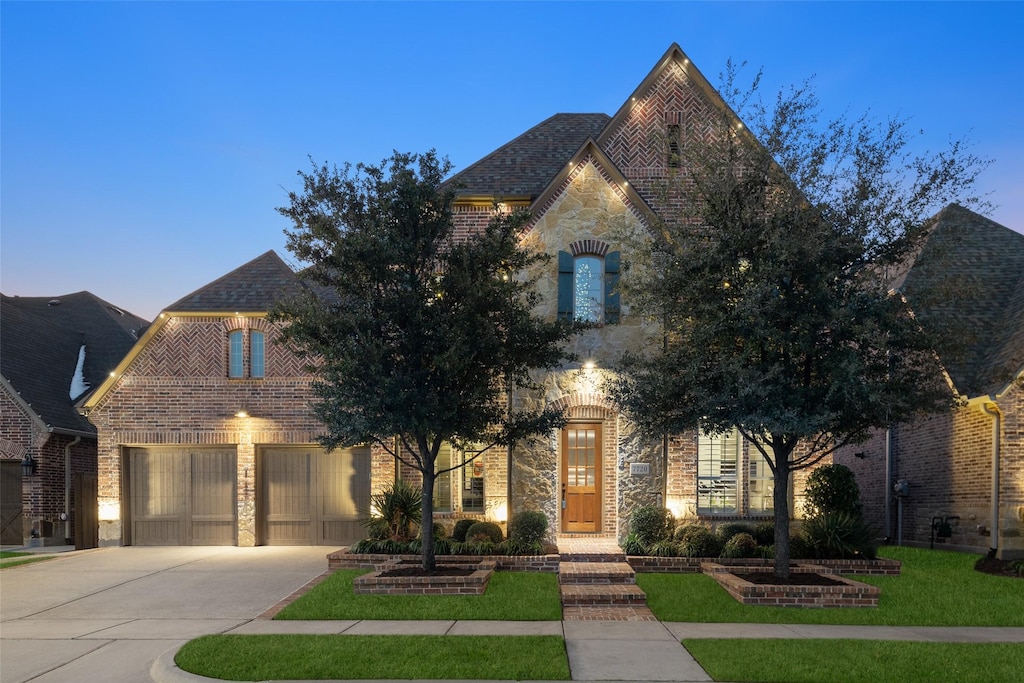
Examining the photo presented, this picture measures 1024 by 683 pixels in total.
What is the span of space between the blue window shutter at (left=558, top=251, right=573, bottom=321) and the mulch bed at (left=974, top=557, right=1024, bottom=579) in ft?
30.2

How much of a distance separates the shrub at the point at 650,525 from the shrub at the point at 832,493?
312cm

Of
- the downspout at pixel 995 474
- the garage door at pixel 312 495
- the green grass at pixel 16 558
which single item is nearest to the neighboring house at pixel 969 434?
the downspout at pixel 995 474

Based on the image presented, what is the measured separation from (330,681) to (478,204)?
1201cm

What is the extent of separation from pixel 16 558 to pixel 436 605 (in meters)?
11.6

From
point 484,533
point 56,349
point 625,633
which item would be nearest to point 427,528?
point 484,533

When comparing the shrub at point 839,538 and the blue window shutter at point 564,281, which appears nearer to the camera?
the shrub at point 839,538

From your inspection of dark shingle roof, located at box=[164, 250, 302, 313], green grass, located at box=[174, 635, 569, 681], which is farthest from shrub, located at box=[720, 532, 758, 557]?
dark shingle roof, located at box=[164, 250, 302, 313]

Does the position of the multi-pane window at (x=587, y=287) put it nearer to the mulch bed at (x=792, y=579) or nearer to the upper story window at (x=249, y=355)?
the mulch bed at (x=792, y=579)

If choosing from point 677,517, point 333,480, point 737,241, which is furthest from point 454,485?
point 737,241

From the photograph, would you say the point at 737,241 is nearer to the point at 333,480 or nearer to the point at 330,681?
the point at 330,681

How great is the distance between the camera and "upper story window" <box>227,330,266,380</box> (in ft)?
58.1

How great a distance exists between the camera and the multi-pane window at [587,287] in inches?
604

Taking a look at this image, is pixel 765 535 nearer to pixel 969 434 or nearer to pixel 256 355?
pixel 969 434

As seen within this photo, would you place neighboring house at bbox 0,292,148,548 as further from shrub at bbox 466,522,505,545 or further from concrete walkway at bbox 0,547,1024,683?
shrub at bbox 466,522,505,545
